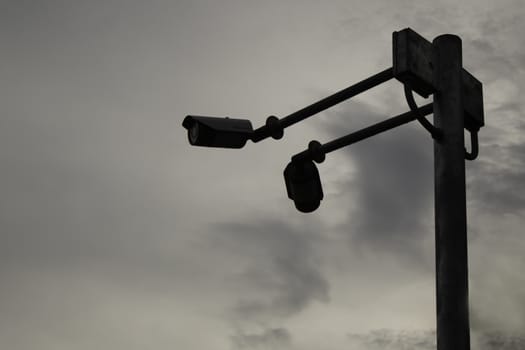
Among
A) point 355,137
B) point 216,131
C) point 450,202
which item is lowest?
point 450,202

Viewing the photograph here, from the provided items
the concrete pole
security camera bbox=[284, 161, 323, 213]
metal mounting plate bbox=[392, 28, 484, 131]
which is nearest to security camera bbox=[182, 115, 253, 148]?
security camera bbox=[284, 161, 323, 213]

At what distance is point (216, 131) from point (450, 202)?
2.05 meters

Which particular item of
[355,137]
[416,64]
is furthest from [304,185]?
[416,64]

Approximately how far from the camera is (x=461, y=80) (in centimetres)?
609

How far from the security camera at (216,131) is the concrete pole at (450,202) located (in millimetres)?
1714

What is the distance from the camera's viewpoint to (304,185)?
7.08m

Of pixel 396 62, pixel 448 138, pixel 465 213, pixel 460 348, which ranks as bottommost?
pixel 460 348

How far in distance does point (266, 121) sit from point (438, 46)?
5.43ft

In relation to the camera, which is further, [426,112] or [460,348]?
[426,112]

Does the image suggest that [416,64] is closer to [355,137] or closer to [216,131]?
[355,137]

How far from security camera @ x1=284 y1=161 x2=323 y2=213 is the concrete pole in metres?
1.46

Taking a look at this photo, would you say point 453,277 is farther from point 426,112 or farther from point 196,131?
point 196,131

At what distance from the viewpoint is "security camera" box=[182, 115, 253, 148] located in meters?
6.69

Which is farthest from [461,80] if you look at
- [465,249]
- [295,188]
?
[295,188]
